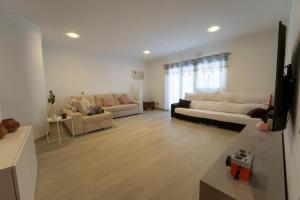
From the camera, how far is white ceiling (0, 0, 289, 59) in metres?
2.02

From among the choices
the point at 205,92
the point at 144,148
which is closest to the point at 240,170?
the point at 144,148

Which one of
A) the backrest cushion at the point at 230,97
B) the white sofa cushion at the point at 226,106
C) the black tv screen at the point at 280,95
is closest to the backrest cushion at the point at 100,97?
the backrest cushion at the point at 230,97

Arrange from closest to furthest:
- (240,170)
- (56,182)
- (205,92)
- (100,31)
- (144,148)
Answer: (240,170), (56,182), (144,148), (100,31), (205,92)

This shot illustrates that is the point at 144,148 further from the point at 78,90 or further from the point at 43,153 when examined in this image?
the point at 78,90

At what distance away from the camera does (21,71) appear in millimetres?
2541

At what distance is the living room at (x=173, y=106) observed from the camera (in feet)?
3.51

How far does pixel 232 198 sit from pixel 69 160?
7.15 ft

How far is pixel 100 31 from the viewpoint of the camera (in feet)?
9.80

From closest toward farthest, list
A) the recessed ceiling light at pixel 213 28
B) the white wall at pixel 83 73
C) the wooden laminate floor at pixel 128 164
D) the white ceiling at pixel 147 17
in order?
the wooden laminate floor at pixel 128 164 → the white ceiling at pixel 147 17 → the recessed ceiling light at pixel 213 28 → the white wall at pixel 83 73

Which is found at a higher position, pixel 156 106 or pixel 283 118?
pixel 283 118

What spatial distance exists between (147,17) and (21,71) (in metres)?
2.59

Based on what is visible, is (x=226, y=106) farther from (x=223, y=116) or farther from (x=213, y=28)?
(x=213, y=28)

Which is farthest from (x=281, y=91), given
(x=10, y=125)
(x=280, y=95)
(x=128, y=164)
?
(x=10, y=125)

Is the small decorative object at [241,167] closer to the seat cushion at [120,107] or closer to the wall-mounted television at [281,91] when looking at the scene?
the wall-mounted television at [281,91]
